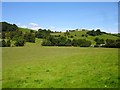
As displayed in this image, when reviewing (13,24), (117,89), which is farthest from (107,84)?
(13,24)

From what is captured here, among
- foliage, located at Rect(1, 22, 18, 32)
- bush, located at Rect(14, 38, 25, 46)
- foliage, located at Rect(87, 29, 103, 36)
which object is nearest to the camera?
bush, located at Rect(14, 38, 25, 46)

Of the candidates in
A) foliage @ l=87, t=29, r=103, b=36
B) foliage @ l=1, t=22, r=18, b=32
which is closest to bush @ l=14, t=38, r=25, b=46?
foliage @ l=1, t=22, r=18, b=32

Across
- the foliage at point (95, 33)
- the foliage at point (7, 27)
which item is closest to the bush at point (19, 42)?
the foliage at point (7, 27)

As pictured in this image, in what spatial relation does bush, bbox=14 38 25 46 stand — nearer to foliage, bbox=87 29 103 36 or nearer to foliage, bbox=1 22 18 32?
foliage, bbox=1 22 18 32

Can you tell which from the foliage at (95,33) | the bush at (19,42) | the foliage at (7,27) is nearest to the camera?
the bush at (19,42)

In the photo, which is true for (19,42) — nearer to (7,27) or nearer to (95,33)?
(7,27)

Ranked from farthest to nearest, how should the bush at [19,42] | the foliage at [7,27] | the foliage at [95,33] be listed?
the foliage at [95,33], the foliage at [7,27], the bush at [19,42]

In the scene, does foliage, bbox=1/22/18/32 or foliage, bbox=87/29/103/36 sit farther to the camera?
foliage, bbox=87/29/103/36

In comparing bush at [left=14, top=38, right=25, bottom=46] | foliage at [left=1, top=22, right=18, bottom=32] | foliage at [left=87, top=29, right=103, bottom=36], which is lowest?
bush at [left=14, top=38, right=25, bottom=46]

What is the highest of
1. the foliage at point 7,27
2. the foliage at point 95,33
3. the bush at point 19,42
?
the foliage at point 7,27

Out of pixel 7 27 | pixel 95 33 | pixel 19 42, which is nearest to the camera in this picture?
pixel 19 42

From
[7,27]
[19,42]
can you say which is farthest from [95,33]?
[19,42]

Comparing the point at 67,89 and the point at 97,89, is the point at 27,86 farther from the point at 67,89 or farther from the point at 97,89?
the point at 97,89

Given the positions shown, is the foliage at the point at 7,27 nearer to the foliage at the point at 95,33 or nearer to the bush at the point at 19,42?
the bush at the point at 19,42
